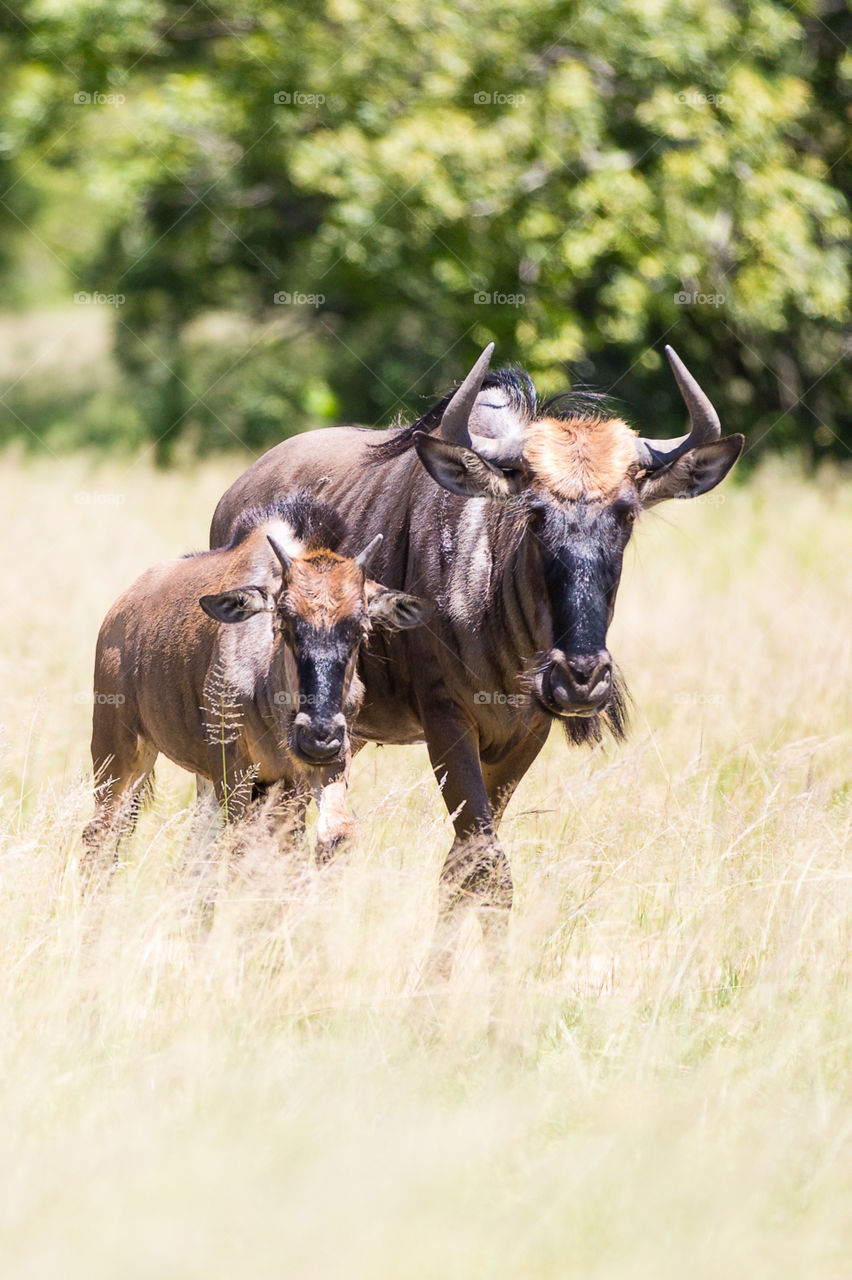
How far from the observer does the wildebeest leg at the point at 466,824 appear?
5.26m

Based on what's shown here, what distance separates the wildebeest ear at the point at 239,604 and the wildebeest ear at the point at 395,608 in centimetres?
36

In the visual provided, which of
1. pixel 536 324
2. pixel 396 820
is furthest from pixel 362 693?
pixel 536 324

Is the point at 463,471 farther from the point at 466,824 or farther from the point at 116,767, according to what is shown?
the point at 116,767

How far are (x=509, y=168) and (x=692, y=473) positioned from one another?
10250 mm

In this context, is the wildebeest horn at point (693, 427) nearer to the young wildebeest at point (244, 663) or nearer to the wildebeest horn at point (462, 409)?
the wildebeest horn at point (462, 409)

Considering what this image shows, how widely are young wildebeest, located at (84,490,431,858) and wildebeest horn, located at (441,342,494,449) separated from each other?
49 centimetres

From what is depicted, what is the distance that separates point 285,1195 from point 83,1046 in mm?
965

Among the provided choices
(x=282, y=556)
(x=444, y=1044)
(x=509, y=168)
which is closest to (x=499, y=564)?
(x=282, y=556)

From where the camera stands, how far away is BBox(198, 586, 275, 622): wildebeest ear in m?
5.19

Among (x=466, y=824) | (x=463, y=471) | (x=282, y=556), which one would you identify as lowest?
(x=466, y=824)

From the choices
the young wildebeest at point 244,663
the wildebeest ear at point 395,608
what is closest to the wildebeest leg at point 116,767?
the young wildebeest at point 244,663

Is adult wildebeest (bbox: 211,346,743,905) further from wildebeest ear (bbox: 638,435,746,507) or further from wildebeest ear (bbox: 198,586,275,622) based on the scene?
wildebeest ear (bbox: 198,586,275,622)

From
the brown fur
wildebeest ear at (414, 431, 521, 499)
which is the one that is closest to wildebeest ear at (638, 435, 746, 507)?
the brown fur

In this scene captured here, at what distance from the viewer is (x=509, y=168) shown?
48.8 feet
